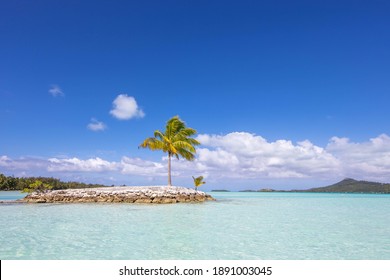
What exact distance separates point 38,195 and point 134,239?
1938cm

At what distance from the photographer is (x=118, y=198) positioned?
2258 centimetres

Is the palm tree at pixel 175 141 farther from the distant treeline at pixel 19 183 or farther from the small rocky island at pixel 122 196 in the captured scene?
the distant treeline at pixel 19 183

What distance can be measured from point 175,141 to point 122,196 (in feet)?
26.7

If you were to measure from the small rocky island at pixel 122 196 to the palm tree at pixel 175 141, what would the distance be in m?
4.80

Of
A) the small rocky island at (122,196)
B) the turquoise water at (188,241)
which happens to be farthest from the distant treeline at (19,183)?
the turquoise water at (188,241)

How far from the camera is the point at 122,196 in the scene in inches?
890

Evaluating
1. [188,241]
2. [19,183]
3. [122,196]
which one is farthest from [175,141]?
[19,183]

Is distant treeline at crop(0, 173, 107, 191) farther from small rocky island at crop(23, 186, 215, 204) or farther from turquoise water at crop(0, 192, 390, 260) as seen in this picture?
turquoise water at crop(0, 192, 390, 260)

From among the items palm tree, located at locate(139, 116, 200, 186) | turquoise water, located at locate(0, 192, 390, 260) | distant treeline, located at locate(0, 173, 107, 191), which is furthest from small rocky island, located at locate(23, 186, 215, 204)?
distant treeline, located at locate(0, 173, 107, 191)

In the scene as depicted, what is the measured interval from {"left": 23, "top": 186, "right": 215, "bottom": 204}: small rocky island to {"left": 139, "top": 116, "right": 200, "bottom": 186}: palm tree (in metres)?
4.80

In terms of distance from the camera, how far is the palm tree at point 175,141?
2808 cm
